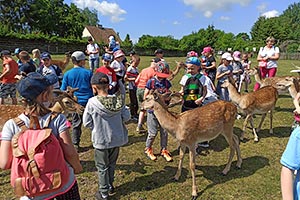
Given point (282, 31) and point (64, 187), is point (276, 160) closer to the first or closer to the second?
point (64, 187)

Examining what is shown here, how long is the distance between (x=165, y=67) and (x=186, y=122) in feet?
4.45

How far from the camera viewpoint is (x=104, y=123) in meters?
3.77

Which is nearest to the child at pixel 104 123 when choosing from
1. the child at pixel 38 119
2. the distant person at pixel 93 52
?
the child at pixel 38 119

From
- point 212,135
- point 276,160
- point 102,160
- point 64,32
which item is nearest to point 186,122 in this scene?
point 212,135

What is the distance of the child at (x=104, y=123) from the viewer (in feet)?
12.0

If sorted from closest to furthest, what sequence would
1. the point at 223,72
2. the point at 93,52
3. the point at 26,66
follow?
the point at 26,66 → the point at 223,72 → the point at 93,52

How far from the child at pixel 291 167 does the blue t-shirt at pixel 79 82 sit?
4371mm

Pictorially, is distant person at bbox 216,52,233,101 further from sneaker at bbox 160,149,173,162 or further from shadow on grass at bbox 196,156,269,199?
sneaker at bbox 160,149,173,162

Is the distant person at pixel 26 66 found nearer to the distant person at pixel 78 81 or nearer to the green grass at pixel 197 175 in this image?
the distant person at pixel 78 81

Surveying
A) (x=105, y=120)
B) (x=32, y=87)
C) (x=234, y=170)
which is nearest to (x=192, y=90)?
(x=234, y=170)

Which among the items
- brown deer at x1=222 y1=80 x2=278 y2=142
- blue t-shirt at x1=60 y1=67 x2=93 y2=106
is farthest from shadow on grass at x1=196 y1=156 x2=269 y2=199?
blue t-shirt at x1=60 y1=67 x2=93 y2=106

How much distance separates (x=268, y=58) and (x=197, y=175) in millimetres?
5915

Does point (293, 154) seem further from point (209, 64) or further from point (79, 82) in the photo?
point (209, 64)

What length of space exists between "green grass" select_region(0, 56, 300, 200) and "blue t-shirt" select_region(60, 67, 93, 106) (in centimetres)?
133
